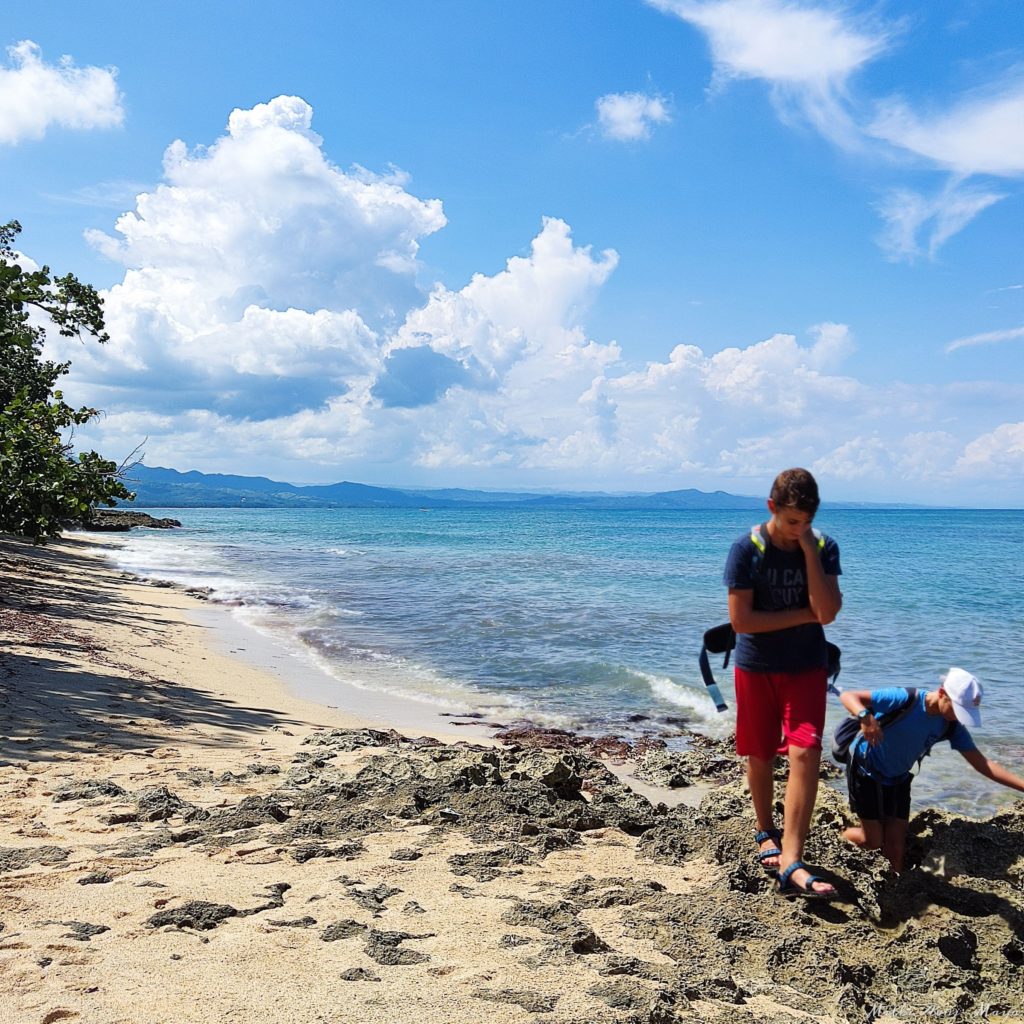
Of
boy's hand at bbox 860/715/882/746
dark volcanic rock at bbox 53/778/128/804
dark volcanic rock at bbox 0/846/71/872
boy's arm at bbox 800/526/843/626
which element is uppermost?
boy's arm at bbox 800/526/843/626

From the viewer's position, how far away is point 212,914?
150 inches

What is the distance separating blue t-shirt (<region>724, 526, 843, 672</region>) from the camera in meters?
3.96

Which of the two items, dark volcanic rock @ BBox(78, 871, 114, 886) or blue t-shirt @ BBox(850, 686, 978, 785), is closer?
dark volcanic rock @ BBox(78, 871, 114, 886)

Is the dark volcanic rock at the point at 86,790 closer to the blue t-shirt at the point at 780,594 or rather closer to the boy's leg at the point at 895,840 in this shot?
the blue t-shirt at the point at 780,594

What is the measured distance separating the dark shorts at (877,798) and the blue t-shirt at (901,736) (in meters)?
0.05

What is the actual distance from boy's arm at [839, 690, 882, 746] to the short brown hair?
3.56ft

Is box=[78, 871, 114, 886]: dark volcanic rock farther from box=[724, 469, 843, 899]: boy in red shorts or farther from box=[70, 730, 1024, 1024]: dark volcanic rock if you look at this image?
box=[724, 469, 843, 899]: boy in red shorts

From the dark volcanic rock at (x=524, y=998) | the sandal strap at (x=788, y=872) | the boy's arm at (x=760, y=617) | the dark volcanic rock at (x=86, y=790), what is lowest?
the dark volcanic rock at (x=86, y=790)

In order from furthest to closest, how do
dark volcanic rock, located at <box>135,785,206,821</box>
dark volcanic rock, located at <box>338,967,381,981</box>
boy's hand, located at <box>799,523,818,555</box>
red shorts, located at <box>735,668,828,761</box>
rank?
dark volcanic rock, located at <box>135,785,206,821</box>
red shorts, located at <box>735,668,828,761</box>
boy's hand, located at <box>799,523,818,555</box>
dark volcanic rock, located at <box>338,967,381,981</box>

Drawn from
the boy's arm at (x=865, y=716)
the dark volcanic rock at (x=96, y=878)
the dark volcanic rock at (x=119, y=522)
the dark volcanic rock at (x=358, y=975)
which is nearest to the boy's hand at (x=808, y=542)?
the boy's arm at (x=865, y=716)

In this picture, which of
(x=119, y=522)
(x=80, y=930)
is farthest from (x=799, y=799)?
(x=119, y=522)

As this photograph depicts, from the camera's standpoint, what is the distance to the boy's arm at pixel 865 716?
4145 millimetres

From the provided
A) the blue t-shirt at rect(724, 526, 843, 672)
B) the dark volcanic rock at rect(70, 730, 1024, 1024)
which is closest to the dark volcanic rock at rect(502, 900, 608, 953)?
the dark volcanic rock at rect(70, 730, 1024, 1024)

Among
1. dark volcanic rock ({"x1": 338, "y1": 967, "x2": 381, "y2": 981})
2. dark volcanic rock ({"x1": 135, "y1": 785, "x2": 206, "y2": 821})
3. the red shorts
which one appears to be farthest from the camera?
dark volcanic rock ({"x1": 135, "y1": 785, "x2": 206, "y2": 821})
